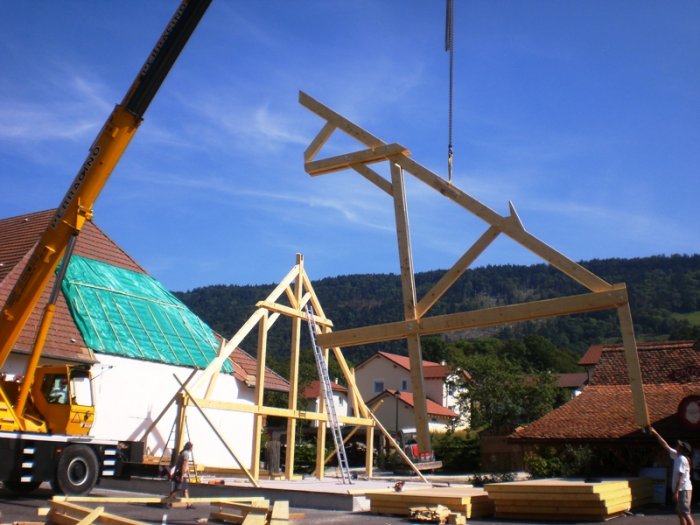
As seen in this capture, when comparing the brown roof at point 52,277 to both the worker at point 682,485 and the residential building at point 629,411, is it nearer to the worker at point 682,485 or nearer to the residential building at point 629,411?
the residential building at point 629,411

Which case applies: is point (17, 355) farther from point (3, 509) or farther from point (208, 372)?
point (3, 509)

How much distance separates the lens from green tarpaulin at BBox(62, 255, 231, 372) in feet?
67.6

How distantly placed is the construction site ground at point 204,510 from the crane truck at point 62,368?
64 cm

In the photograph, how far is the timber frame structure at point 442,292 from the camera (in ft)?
A: 30.3

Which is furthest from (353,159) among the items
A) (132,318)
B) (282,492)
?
(132,318)

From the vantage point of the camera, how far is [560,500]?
41.1 feet

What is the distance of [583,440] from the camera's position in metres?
16.8

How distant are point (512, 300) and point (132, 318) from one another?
153m

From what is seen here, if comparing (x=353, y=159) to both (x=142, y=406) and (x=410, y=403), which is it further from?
(x=410, y=403)

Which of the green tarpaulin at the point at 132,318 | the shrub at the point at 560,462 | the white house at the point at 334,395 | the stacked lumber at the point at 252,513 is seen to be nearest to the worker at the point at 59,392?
the stacked lumber at the point at 252,513

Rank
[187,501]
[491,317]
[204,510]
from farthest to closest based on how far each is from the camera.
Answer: [204,510]
[187,501]
[491,317]

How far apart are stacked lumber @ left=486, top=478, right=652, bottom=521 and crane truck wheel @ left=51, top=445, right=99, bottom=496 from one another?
731cm

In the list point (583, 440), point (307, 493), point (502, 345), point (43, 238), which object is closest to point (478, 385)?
point (583, 440)

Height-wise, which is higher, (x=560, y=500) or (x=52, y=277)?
(x=52, y=277)
